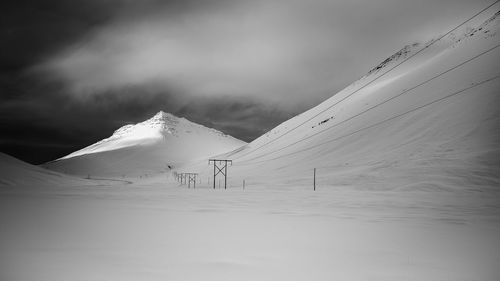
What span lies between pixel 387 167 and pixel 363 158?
11.8 metres

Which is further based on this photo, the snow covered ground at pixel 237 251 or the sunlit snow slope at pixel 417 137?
the sunlit snow slope at pixel 417 137

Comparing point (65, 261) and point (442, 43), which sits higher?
point (442, 43)

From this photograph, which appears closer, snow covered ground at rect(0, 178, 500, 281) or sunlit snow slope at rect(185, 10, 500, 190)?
snow covered ground at rect(0, 178, 500, 281)

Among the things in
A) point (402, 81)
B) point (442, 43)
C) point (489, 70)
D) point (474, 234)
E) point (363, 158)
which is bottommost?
point (474, 234)

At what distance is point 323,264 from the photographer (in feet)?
21.1

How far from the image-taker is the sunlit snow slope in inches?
2372

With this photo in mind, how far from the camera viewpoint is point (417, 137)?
262 ft

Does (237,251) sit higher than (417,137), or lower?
lower

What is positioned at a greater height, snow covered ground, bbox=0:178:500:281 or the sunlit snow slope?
the sunlit snow slope

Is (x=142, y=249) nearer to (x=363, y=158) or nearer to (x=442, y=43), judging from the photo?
(x=363, y=158)

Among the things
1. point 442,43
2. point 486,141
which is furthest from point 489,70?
point 442,43

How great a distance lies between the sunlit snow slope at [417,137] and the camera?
60.2 m

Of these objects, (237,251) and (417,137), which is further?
(417,137)

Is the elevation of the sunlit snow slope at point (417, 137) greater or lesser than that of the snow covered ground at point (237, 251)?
greater
